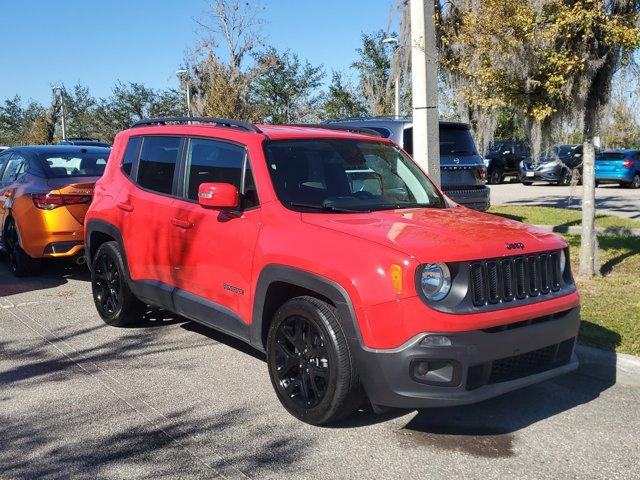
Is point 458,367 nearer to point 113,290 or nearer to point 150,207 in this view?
point 150,207

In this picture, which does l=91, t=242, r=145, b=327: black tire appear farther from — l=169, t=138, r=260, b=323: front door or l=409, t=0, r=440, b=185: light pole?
l=409, t=0, r=440, b=185: light pole

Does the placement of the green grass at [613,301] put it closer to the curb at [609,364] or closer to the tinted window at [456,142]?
the curb at [609,364]

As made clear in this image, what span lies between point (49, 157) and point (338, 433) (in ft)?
20.4

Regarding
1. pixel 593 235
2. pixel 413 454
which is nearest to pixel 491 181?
pixel 593 235

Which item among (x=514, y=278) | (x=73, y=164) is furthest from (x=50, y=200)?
(x=514, y=278)

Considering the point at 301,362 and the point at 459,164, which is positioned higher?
the point at 459,164

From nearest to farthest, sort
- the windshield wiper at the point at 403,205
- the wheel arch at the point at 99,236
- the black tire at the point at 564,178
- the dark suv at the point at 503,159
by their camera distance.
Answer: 1. the windshield wiper at the point at 403,205
2. the wheel arch at the point at 99,236
3. the black tire at the point at 564,178
4. the dark suv at the point at 503,159

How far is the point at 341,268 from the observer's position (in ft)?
12.3

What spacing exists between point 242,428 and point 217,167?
195 cm

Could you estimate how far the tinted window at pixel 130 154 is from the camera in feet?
19.9

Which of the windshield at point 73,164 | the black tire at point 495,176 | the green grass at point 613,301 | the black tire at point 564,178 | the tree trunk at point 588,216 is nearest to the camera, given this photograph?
the green grass at point 613,301

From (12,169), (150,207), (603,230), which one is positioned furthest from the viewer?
(603,230)

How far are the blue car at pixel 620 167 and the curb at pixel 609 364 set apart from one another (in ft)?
69.9

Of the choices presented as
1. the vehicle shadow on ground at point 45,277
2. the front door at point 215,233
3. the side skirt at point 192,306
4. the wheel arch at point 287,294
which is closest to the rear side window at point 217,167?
the front door at point 215,233
